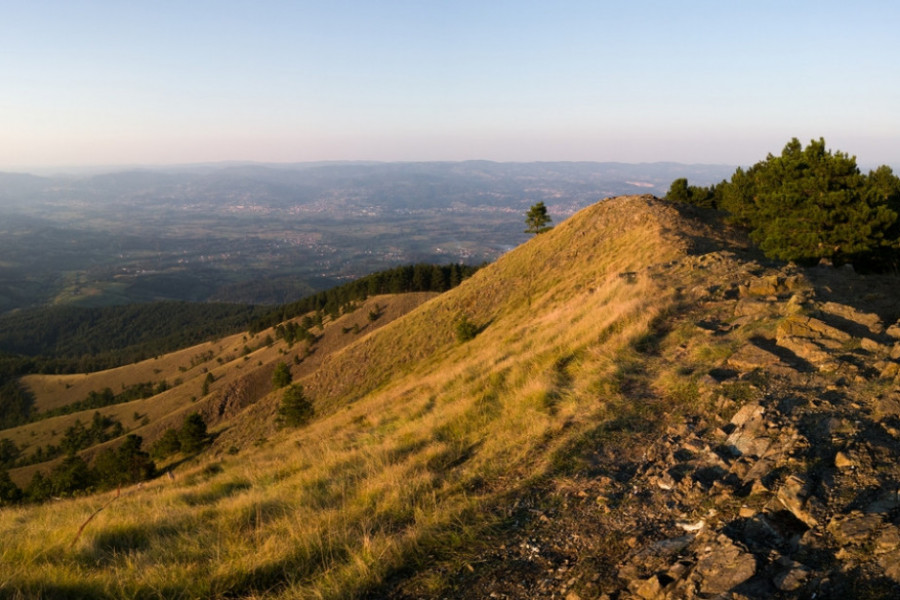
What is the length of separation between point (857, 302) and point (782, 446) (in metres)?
11.0

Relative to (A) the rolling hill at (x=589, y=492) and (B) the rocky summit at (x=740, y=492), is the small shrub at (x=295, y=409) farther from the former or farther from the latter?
(B) the rocky summit at (x=740, y=492)

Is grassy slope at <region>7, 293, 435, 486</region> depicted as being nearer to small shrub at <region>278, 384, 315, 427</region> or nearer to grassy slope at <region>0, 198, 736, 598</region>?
small shrub at <region>278, 384, 315, 427</region>

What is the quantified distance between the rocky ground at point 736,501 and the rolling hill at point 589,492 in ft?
0.08

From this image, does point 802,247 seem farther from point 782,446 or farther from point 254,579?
point 254,579

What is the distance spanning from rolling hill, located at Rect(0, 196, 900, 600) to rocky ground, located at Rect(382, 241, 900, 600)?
25 millimetres

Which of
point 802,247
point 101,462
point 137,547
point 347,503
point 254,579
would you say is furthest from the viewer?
point 101,462

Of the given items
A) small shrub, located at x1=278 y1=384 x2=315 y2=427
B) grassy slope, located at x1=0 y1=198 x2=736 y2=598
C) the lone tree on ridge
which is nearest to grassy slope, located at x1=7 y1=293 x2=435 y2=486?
small shrub, located at x1=278 y1=384 x2=315 y2=427

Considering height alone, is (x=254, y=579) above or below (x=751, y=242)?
below

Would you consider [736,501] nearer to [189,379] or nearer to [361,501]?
[361,501]

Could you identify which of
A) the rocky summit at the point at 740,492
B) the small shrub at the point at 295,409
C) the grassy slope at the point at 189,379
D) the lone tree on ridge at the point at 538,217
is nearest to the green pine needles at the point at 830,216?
the rocky summit at the point at 740,492

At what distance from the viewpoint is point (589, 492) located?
543cm

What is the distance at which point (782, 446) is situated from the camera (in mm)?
5457

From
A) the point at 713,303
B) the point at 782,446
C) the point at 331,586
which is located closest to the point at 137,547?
the point at 331,586

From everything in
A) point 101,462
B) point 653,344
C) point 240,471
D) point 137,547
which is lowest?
point 101,462
